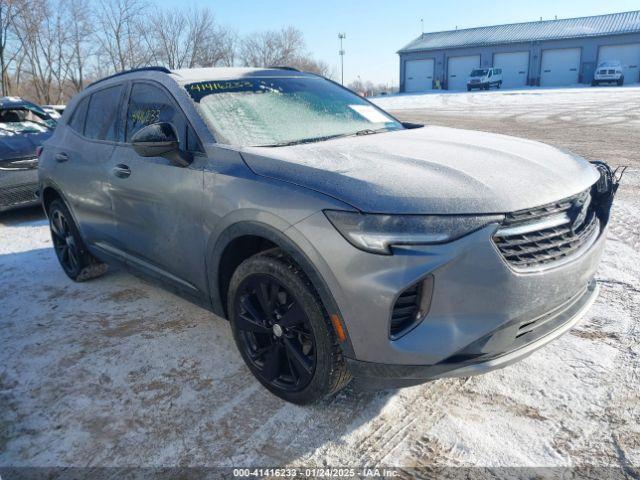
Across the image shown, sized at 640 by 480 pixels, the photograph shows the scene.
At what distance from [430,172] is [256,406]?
1.51 meters

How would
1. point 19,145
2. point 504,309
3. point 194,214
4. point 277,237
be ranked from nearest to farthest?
point 504,309 → point 277,237 → point 194,214 → point 19,145

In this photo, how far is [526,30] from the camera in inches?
1807

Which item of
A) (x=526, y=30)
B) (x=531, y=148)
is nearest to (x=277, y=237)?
(x=531, y=148)

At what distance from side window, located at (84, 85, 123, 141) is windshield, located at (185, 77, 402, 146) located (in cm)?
95

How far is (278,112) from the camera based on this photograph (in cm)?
315

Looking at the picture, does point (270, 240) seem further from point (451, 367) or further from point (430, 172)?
point (451, 367)

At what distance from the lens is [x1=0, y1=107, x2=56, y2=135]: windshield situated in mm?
7196

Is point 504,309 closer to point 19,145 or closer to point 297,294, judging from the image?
point 297,294

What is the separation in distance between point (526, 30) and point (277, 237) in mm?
51834

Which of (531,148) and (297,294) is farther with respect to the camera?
(531,148)

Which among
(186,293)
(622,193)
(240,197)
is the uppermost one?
(240,197)

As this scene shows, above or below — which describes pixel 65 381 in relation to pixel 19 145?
below

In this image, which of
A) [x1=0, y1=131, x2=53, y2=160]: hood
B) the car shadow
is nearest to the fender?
the car shadow

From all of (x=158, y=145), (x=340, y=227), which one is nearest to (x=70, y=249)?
(x=158, y=145)
